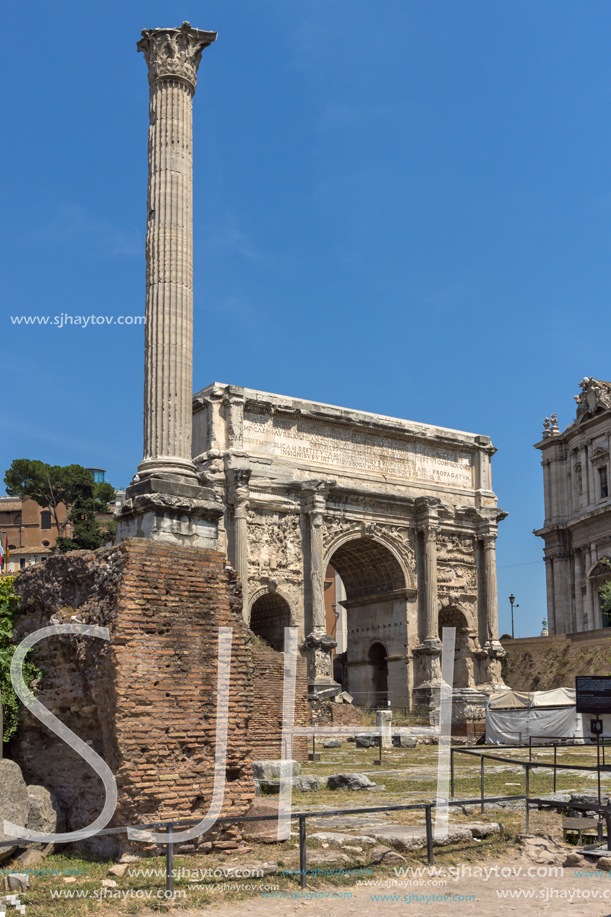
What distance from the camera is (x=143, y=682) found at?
27.3ft

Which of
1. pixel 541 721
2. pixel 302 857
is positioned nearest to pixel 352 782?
pixel 302 857

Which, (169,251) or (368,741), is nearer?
(169,251)

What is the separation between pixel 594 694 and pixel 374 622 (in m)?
24.3

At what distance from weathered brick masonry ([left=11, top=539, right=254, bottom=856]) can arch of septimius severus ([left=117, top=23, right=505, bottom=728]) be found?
1705cm

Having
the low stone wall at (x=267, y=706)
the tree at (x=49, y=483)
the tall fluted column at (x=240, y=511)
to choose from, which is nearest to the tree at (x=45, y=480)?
the tree at (x=49, y=483)

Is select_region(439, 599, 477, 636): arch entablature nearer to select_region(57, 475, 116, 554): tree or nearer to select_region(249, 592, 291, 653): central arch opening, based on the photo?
select_region(249, 592, 291, 653): central arch opening

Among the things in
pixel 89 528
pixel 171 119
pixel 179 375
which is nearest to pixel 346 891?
pixel 179 375

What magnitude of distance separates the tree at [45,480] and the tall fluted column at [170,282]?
51015 mm

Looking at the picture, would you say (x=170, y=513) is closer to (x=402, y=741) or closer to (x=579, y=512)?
(x=402, y=741)

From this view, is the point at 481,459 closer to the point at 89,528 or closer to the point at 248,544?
the point at 248,544

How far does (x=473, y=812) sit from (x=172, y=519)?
4868 mm

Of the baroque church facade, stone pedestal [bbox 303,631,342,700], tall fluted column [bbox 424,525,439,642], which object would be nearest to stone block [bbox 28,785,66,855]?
stone pedestal [bbox 303,631,342,700]

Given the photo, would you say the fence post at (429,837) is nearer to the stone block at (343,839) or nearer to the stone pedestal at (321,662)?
the stone block at (343,839)

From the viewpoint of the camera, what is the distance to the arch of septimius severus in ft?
98.6
